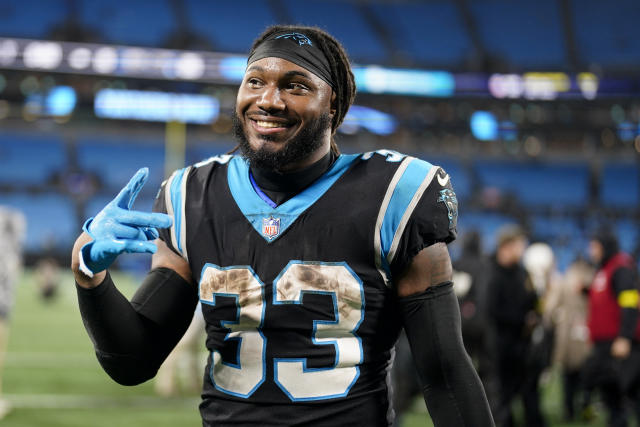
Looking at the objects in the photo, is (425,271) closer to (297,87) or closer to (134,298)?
(297,87)

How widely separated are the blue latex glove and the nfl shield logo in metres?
0.21

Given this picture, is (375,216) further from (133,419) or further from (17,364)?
(17,364)

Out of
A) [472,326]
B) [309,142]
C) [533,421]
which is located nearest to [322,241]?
[309,142]

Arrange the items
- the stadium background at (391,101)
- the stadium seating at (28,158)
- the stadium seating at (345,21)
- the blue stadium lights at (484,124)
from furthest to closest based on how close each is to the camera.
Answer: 1. the stadium seating at (28,158)
2. the stadium seating at (345,21)
3. the blue stadium lights at (484,124)
4. the stadium background at (391,101)

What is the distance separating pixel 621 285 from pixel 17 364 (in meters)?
6.08

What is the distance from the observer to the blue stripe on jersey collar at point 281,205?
167cm

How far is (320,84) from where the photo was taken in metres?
1.72

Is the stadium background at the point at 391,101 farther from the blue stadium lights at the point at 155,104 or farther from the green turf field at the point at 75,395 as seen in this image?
the green turf field at the point at 75,395

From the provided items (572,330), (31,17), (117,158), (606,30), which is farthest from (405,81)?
(572,330)

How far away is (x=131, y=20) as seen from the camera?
2141 cm

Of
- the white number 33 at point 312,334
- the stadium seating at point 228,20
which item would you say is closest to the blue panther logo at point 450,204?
the white number 33 at point 312,334

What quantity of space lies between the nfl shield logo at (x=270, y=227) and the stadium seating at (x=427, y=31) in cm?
2068

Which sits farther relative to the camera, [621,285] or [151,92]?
[151,92]

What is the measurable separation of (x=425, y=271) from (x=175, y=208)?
58 centimetres
